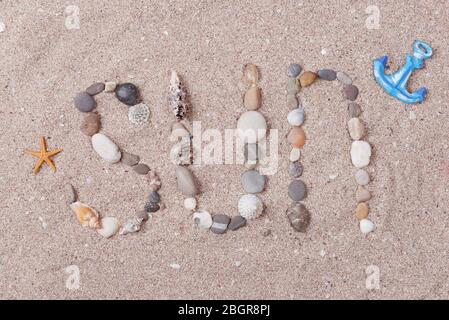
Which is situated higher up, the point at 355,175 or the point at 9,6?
the point at 9,6

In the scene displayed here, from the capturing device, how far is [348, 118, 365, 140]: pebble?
1955 millimetres

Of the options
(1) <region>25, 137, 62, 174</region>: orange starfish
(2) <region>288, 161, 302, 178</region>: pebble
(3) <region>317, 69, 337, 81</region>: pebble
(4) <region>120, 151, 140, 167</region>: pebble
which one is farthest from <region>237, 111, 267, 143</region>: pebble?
(1) <region>25, 137, 62, 174</region>: orange starfish

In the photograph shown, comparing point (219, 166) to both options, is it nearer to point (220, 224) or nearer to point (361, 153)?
point (220, 224)

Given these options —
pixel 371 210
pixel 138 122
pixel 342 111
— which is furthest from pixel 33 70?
pixel 371 210

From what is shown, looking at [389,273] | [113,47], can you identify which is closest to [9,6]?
[113,47]

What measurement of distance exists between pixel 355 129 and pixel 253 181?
1.22 feet

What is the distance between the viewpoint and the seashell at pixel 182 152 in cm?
195

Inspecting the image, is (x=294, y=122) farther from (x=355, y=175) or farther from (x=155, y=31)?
(x=155, y=31)

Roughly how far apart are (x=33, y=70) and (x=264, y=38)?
780mm

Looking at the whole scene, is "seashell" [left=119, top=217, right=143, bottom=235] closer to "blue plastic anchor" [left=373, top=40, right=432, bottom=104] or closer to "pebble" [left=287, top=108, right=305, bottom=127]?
"pebble" [left=287, top=108, right=305, bottom=127]

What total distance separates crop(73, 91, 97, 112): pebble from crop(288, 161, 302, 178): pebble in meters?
0.69

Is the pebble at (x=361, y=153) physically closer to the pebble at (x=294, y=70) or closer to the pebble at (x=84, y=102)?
the pebble at (x=294, y=70)
